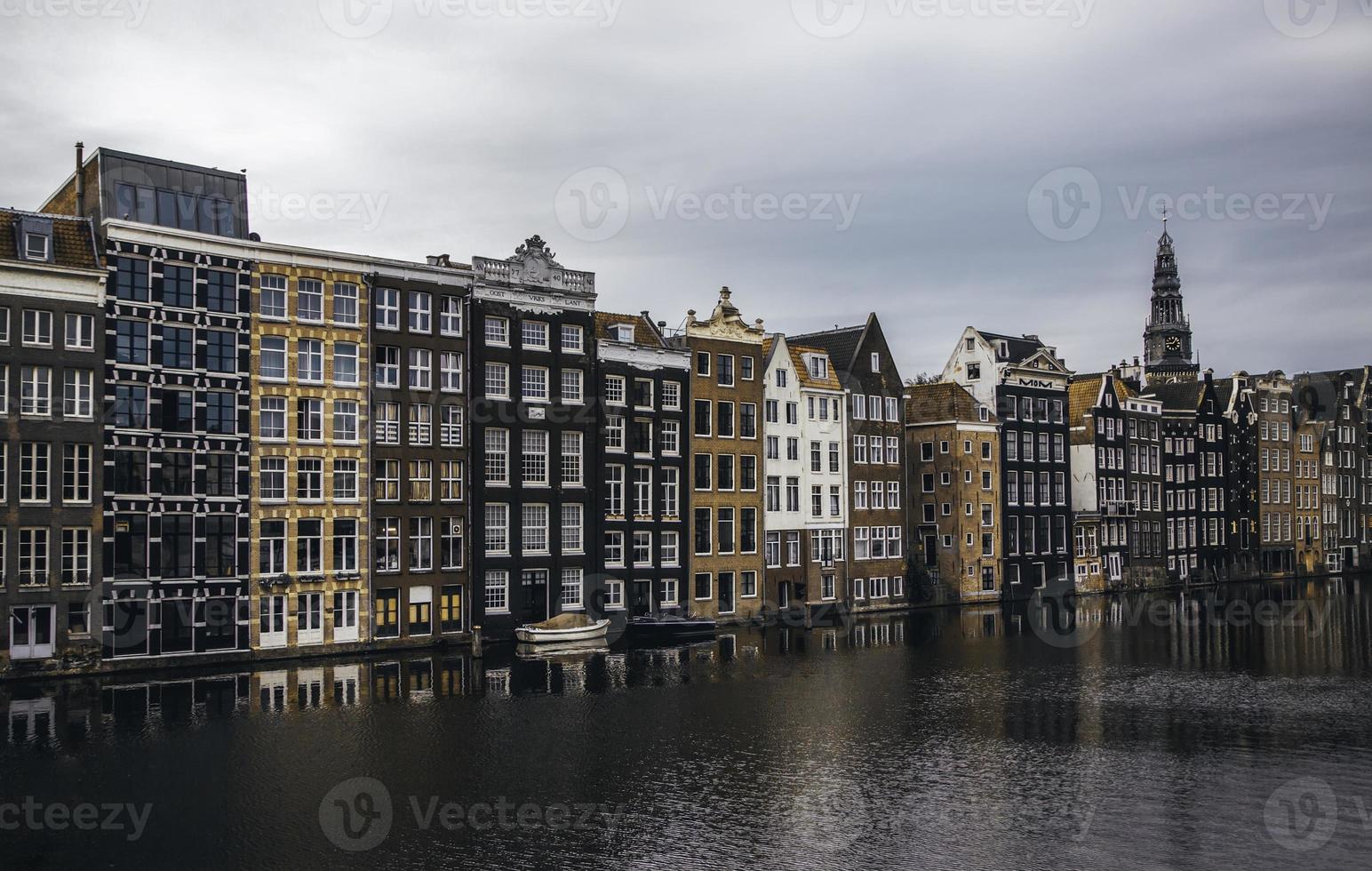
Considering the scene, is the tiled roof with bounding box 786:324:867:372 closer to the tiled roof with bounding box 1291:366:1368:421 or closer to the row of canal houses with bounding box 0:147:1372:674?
the row of canal houses with bounding box 0:147:1372:674

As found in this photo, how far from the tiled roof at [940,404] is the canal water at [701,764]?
130ft

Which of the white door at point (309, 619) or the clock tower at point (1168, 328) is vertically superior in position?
the clock tower at point (1168, 328)

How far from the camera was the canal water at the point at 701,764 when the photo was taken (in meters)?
33.9

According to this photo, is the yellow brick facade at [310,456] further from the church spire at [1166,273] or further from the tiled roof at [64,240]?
the church spire at [1166,273]

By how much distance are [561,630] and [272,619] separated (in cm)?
1682

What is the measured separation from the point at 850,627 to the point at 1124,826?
5273 cm

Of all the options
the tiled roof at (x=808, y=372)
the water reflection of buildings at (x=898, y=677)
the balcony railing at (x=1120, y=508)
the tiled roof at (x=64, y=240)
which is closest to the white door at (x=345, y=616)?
the water reflection of buildings at (x=898, y=677)

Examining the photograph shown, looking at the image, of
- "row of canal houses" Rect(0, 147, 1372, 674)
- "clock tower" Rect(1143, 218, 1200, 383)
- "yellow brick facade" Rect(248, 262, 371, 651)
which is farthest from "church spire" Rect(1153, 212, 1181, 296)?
"yellow brick facade" Rect(248, 262, 371, 651)

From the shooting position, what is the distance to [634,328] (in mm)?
85312

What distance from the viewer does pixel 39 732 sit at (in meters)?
46.7

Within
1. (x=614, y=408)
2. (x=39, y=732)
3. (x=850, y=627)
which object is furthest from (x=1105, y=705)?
(x=39, y=732)

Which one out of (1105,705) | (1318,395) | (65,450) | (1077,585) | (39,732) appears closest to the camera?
(39,732)

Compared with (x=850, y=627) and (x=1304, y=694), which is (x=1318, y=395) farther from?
(x=1304, y=694)

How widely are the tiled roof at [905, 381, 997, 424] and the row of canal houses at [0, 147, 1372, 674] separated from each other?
11.2 inches
